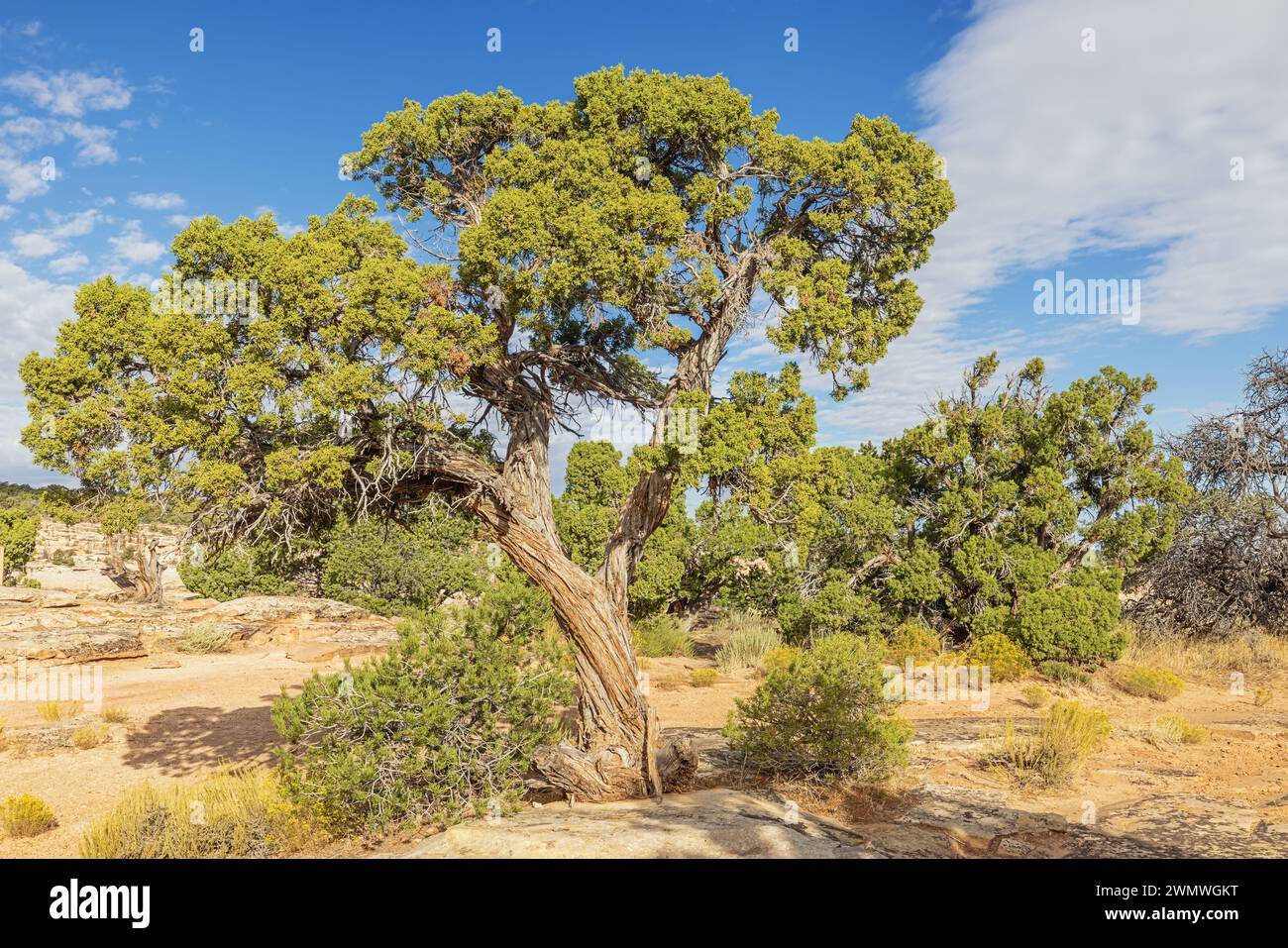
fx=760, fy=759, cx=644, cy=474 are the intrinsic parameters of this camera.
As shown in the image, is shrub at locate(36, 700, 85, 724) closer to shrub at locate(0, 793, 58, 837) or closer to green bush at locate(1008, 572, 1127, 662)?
shrub at locate(0, 793, 58, 837)

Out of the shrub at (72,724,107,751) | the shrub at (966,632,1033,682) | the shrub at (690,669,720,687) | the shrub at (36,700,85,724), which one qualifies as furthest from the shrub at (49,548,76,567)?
the shrub at (966,632,1033,682)

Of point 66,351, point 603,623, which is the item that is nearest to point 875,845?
point 603,623

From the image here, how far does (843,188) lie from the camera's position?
750cm

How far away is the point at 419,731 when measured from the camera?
6.91 m

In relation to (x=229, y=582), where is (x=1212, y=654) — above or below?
below

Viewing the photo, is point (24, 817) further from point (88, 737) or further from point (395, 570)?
point (395, 570)

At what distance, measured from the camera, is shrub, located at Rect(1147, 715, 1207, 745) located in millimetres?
10406

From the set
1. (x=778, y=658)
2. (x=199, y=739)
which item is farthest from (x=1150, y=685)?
(x=199, y=739)

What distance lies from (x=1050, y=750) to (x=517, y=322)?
24.6 ft

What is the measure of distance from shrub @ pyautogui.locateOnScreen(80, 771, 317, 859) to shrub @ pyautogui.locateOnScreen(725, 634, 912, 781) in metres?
4.58

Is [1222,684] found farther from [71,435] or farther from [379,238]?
[71,435]

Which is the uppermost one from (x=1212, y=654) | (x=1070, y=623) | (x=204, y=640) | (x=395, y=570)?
(x=395, y=570)

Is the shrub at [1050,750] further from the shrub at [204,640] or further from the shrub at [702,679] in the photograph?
the shrub at [204,640]

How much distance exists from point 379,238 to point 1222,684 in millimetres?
17173
